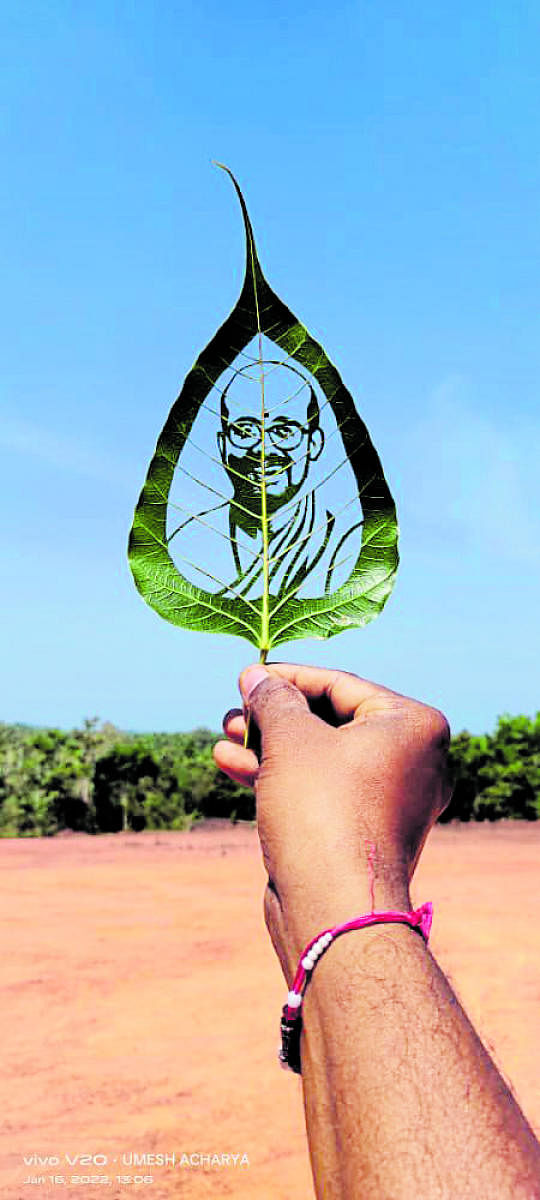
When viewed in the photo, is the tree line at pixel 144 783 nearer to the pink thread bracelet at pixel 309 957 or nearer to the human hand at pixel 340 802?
the human hand at pixel 340 802

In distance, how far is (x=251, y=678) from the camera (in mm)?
2107

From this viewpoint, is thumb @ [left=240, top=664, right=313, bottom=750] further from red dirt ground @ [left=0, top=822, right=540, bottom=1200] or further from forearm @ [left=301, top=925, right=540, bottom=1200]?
red dirt ground @ [left=0, top=822, right=540, bottom=1200]

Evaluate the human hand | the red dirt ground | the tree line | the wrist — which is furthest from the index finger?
the tree line

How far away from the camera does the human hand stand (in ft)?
4.59

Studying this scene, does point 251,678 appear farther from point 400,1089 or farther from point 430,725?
point 400,1089

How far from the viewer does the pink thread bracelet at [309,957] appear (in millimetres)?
1309

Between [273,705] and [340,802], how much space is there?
37 centimetres

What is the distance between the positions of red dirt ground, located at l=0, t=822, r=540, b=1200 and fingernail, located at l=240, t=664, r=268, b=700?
9.54ft

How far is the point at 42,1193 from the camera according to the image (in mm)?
3869

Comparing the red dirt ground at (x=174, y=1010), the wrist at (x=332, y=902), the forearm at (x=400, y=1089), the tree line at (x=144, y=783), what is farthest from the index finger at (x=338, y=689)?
the tree line at (x=144, y=783)

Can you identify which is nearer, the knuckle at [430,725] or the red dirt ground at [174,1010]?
the knuckle at [430,725]

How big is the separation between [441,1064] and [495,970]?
6.19m

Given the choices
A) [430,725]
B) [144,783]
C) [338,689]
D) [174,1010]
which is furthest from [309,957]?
[144,783]

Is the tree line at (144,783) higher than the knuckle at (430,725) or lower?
lower
